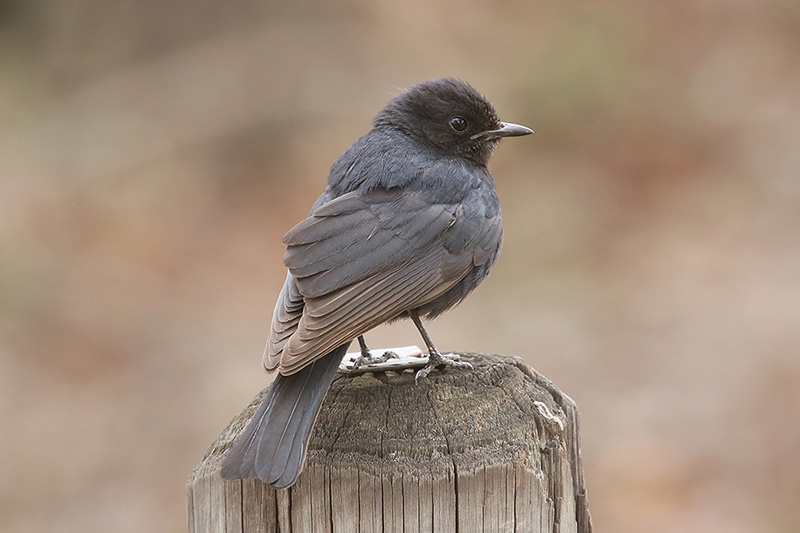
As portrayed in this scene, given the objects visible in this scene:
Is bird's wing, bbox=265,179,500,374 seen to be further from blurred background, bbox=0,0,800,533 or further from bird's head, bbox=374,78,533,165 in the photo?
blurred background, bbox=0,0,800,533

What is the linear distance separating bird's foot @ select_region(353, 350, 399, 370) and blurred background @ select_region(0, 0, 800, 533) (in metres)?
3.43

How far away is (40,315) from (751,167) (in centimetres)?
691

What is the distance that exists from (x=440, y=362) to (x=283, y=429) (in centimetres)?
70

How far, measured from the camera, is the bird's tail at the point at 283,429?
2732 millimetres

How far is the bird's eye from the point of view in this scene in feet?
15.4

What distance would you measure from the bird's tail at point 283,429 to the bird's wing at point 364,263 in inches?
2.5

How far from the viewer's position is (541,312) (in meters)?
8.58

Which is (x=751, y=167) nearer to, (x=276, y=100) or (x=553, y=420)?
(x=276, y=100)

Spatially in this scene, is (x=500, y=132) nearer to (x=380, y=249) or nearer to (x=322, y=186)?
(x=380, y=249)

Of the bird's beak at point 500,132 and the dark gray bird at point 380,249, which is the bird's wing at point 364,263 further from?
the bird's beak at point 500,132

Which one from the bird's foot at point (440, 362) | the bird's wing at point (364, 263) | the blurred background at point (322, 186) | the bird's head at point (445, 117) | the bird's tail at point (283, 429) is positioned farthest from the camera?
the blurred background at point (322, 186)

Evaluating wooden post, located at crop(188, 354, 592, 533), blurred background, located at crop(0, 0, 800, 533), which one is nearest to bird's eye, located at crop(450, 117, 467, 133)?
wooden post, located at crop(188, 354, 592, 533)

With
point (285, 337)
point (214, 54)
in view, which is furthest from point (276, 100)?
point (285, 337)

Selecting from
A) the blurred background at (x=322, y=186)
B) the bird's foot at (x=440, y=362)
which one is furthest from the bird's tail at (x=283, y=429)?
the blurred background at (x=322, y=186)
